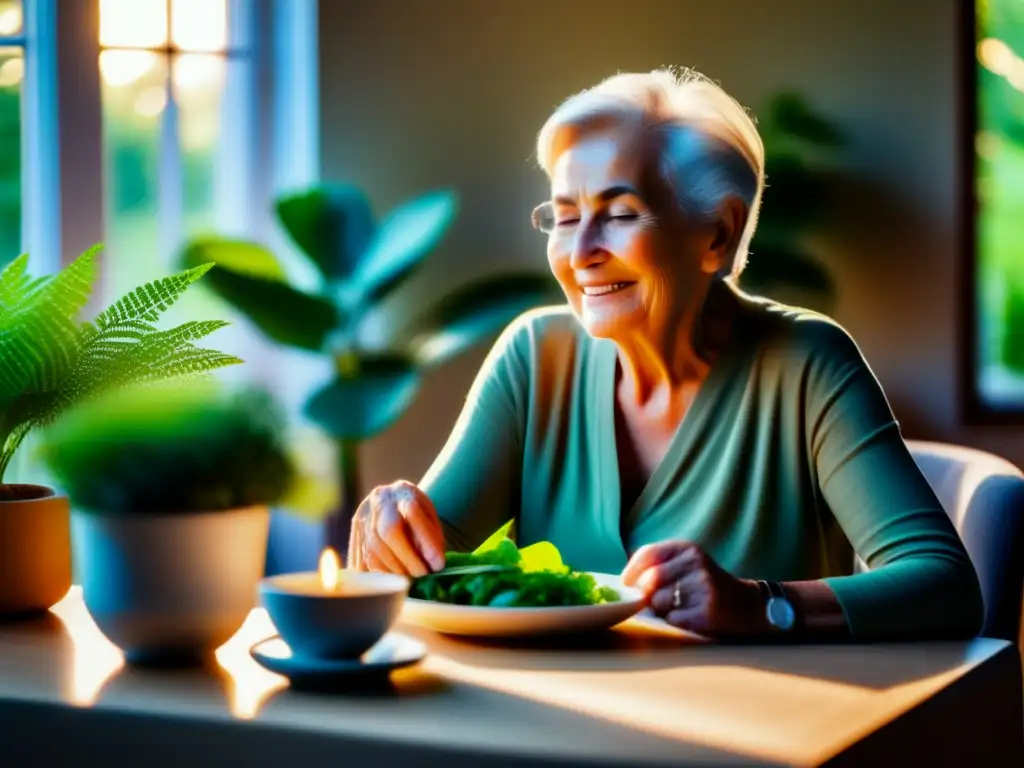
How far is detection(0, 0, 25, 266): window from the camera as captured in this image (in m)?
4.27

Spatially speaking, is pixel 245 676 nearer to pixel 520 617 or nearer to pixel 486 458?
pixel 520 617

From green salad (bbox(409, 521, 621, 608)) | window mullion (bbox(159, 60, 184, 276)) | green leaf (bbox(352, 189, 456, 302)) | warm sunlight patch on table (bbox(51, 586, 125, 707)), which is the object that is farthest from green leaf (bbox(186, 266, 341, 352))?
green salad (bbox(409, 521, 621, 608))

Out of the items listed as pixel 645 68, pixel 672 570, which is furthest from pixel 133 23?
pixel 672 570

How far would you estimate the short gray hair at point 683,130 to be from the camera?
187 centimetres

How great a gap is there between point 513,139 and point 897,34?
4.46 feet

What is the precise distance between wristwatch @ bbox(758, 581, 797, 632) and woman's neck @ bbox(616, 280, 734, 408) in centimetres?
56

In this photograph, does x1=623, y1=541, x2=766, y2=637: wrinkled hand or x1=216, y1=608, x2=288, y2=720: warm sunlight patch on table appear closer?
x1=216, y1=608, x2=288, y2=720: warm sunlight patch on table

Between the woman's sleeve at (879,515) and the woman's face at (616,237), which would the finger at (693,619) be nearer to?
the woman's sleeve at (879,515)

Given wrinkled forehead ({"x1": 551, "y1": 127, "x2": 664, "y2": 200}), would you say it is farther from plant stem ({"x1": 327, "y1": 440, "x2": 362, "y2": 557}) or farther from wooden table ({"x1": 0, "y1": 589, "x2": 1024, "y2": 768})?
plant stem ({"x1": 327, "y1": 440, "x2": 362, "y2": 557})

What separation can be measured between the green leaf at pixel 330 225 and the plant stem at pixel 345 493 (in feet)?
1.83

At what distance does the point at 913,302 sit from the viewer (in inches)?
188

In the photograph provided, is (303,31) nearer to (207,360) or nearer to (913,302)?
(913,302)

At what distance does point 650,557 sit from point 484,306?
11.2 ft

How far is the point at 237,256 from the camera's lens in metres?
4.57
